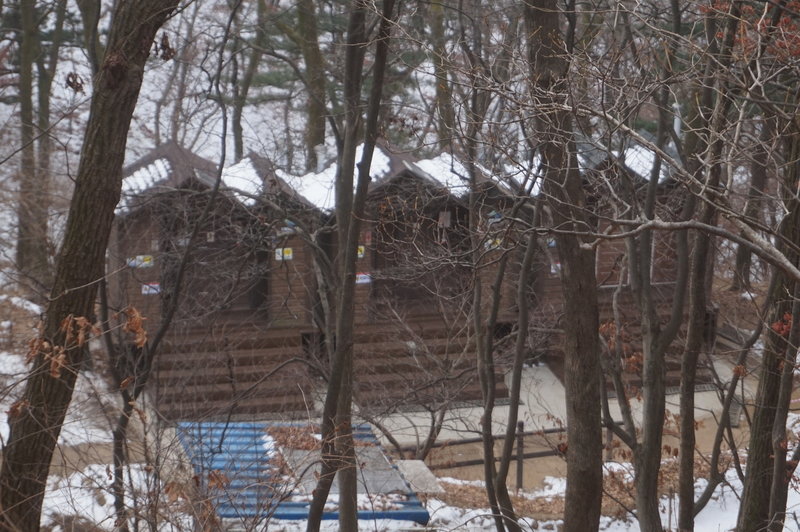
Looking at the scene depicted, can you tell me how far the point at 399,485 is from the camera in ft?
40.1

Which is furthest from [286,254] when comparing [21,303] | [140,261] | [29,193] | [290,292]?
[21,303]

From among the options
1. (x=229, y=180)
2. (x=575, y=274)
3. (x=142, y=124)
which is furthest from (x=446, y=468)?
(x=142, y=124)

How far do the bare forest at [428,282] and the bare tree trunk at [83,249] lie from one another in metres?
0.02

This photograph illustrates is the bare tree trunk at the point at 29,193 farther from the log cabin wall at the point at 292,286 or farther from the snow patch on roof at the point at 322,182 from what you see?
the snow patch on roof at the point at 322,182

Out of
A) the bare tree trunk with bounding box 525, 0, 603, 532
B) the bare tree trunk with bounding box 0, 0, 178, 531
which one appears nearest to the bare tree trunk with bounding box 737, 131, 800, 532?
Result: the bare tree trunk with bounding box 525, 0, 603, 532

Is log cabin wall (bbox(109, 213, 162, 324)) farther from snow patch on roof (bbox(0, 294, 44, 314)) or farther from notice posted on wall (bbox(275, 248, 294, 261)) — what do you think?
snow patch on roof (bbox(0, 294, 44, 314))

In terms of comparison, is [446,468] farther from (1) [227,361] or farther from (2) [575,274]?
(2) [575,274]

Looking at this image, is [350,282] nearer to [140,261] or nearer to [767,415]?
[767,415]

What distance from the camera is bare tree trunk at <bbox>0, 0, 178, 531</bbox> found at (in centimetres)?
620

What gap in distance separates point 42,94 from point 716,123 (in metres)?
23.8

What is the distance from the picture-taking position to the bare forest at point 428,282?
21.2 feet

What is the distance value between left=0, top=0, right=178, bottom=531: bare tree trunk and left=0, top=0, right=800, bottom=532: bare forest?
2 centimetres

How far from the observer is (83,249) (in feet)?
21.6

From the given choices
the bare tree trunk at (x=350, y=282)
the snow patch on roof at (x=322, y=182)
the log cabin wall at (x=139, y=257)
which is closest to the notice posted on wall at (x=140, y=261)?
the log cabin wall at (x=139, y=257)
